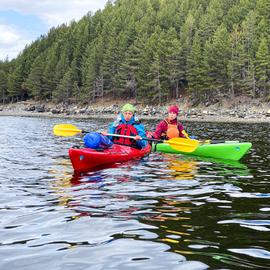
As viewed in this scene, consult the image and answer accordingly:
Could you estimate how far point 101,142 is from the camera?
1104cm

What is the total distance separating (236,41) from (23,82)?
54.7 meters

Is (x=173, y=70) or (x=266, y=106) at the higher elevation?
(x=173, y=70)

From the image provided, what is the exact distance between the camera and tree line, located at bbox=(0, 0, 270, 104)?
58156 mm

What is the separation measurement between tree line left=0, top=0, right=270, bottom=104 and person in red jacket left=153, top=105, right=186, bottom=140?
41902 millimetres

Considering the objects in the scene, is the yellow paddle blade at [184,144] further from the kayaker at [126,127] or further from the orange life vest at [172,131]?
the orange life vest at [172,131]

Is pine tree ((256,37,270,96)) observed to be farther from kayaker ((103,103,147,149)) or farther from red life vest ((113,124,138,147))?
red life vest ((113,124,138,147))

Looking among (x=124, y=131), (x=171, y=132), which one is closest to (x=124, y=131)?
(x=124, y=131)

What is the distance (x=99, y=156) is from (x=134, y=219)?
4869 mm

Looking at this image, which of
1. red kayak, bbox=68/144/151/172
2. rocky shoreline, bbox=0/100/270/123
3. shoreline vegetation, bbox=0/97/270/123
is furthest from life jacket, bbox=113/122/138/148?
rocky shoreline, bbox=0/100/270/123

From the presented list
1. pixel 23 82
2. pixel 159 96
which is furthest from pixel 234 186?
pixel 23 82

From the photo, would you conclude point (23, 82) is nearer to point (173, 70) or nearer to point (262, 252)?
point (173, 70)

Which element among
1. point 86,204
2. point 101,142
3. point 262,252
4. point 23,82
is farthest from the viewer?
point 23,82

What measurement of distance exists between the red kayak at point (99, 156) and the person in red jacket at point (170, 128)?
1696 millimetres

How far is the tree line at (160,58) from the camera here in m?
58.2
